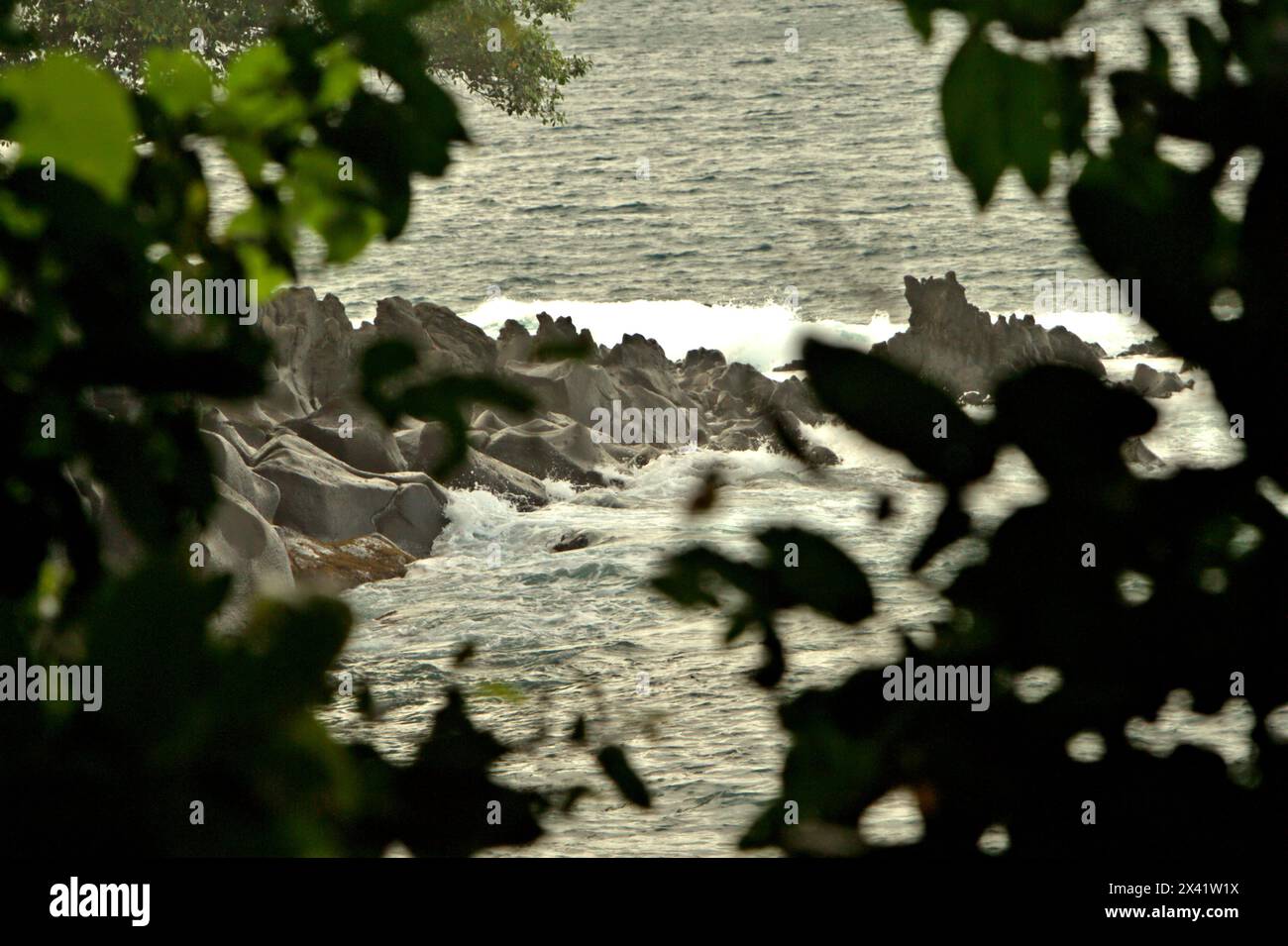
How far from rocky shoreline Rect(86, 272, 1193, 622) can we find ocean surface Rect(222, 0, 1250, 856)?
1.65 ft

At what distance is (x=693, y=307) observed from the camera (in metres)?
42.3

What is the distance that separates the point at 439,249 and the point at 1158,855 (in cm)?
5497

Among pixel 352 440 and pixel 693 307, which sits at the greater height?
pixel 352 440

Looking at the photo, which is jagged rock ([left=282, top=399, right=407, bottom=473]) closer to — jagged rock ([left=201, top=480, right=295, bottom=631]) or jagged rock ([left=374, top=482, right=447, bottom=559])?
jagged rock ([left=374, top=482, right=447, bottom=559])

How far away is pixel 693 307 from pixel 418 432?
1001 inches

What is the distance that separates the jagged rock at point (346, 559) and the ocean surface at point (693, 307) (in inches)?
9.9

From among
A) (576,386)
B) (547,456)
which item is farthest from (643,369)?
(547,456)

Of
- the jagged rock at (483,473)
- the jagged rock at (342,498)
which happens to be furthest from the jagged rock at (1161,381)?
the jagged rock at (342,498)

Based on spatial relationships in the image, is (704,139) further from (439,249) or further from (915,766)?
(915,766)

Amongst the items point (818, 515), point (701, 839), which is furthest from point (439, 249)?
point (701, 839)

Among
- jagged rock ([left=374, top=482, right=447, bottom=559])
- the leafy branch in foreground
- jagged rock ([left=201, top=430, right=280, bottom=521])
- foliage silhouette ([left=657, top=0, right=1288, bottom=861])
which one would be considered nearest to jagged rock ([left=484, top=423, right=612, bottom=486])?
jagged rock ([left=374, top=482, right=447, bottom=559])

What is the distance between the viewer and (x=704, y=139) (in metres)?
66.6

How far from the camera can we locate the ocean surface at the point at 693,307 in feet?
2.90

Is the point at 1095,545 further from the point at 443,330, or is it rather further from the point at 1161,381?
the point at 1161,381
